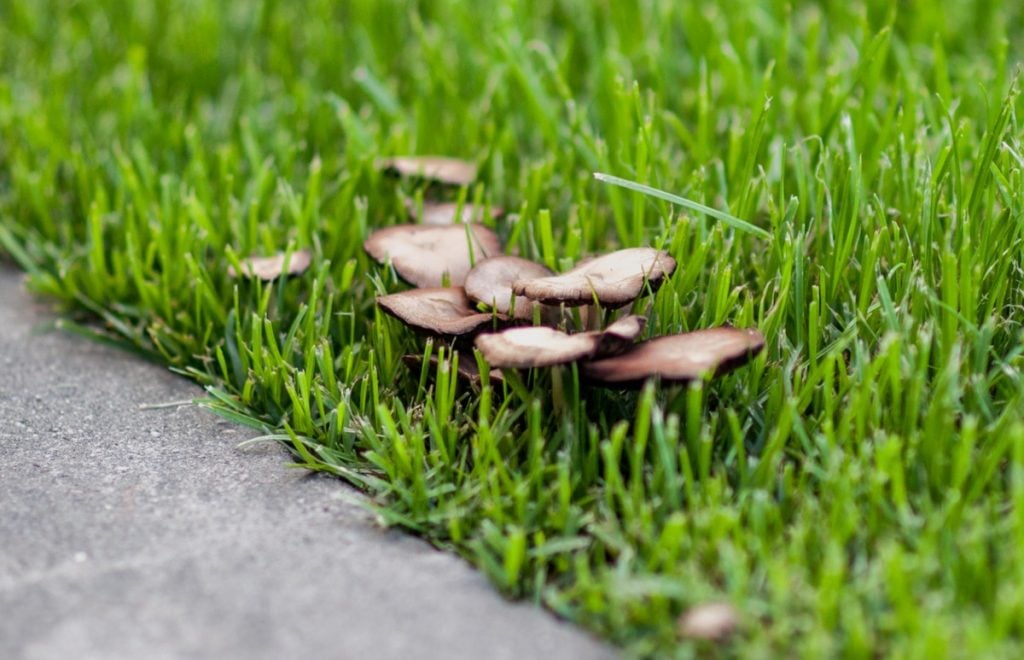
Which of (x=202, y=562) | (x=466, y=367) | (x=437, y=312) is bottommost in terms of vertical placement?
(x=202, y=562)

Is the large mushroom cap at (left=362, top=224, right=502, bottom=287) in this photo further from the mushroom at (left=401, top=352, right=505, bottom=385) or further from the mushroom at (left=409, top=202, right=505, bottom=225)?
the mushroom at (left=401, top=352, right=505, bottom=385)

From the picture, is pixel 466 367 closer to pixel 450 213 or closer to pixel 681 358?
pixel 681 358

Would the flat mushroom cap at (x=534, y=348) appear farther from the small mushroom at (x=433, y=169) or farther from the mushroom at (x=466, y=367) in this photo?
the small mushroom at (x=433, y=169)

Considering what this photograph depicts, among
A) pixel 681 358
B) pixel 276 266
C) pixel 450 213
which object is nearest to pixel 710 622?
pixel 681 358

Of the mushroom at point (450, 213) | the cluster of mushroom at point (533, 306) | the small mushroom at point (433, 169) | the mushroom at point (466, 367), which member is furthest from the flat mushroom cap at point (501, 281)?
the small mushroom at point (433, 169)

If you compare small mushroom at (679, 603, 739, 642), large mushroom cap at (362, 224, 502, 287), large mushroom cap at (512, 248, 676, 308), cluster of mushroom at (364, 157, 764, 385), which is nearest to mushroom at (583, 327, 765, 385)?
cluster of mushroom at (364, 157, 764, 385)

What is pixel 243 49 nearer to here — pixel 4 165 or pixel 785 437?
pixel 4 165

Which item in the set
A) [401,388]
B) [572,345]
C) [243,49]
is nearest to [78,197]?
[243,49]
